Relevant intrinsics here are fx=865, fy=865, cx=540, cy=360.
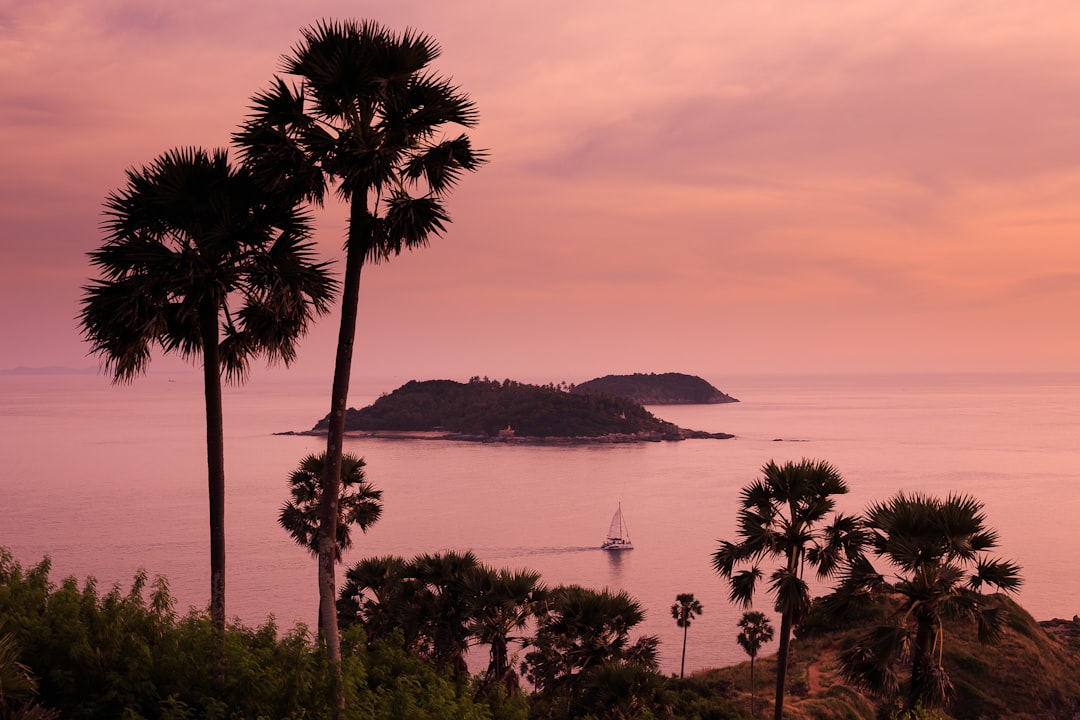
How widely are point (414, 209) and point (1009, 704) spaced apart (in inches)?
1984

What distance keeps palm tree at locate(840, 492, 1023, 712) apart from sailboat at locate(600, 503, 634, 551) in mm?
106637

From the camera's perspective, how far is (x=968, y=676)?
52938mm

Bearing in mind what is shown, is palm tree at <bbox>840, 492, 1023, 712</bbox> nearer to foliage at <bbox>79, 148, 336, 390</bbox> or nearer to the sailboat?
foliage at <bbox>79, 148, 336, 390</bbox>

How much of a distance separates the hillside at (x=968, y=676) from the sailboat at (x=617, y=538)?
5862 cm

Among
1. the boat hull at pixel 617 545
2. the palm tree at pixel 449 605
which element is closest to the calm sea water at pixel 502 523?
the boat hull at pixel 617 545

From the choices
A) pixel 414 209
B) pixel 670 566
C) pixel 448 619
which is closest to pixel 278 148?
pixel 414 209

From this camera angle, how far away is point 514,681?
107 feet

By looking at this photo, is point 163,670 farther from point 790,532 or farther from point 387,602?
point 387,602

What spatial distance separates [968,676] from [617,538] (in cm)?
7371

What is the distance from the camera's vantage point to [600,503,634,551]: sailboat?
123 m

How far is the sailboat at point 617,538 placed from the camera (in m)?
123

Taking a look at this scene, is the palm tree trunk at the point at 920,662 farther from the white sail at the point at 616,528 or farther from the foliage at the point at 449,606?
the white sail at the point at 616,528

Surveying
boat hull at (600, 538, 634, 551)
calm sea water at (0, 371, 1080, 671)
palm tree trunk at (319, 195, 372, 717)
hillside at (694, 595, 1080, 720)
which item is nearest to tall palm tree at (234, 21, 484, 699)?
palm tree trunk at (319, 195, 372, 717)

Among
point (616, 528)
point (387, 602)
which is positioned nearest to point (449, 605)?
point (387, 602)
